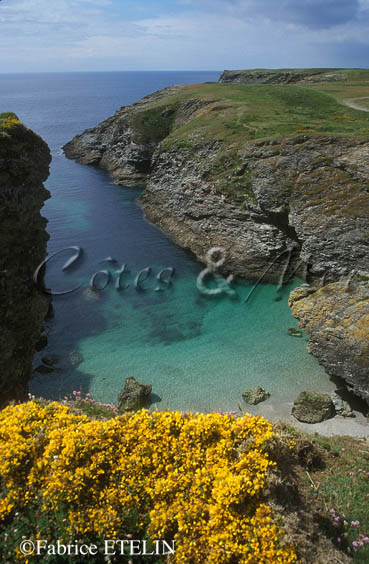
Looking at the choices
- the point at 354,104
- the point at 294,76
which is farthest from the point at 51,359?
the point at 294,76

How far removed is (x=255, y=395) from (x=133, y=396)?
8607mm

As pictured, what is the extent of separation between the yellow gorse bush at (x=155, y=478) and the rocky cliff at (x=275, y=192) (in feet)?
58.8

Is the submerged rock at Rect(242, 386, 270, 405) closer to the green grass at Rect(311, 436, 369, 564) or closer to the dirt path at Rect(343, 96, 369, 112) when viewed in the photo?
the green grass at Rect(311, 436, 369, 564)

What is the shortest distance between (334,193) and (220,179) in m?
16.7

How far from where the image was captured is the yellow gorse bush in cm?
970

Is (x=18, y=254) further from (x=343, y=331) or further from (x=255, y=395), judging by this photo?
(x=343, y=331)

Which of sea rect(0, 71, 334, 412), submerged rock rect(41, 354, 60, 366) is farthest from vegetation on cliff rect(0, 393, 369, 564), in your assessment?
submerged rock rect(41, 354, 60, 366)

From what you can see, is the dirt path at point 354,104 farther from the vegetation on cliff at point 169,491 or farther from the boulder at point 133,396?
the vegetation on cliff at point 169,491

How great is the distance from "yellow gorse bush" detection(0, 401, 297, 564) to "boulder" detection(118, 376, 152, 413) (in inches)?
475

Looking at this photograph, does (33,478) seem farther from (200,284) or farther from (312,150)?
(312,150)

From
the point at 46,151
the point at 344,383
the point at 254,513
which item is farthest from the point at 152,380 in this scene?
the point at 46,151

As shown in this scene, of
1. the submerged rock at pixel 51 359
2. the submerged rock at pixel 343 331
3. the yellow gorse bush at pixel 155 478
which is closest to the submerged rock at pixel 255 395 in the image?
the submerged rock at pixel 343 331

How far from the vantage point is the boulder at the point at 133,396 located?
79.9 ft

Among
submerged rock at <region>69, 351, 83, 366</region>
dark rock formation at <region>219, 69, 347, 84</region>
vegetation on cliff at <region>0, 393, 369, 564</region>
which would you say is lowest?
submerged rock at <region>69, 351, 83, 366</region>
